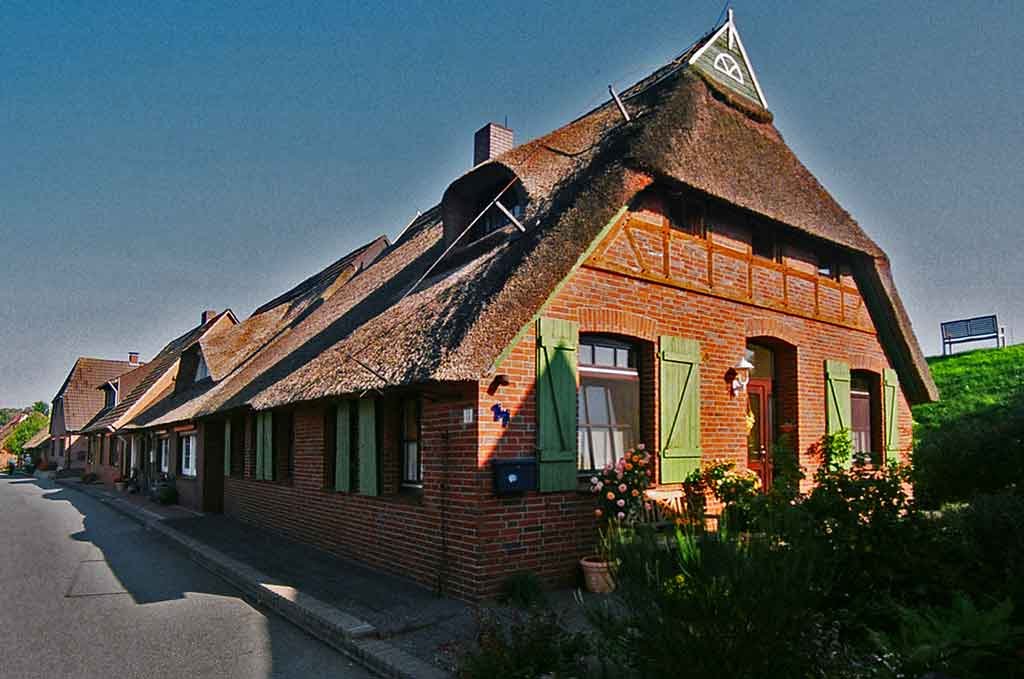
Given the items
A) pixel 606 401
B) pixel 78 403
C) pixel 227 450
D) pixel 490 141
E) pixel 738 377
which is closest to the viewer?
pixel 606 401

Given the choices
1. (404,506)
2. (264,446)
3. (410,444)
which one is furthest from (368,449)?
(264,446)

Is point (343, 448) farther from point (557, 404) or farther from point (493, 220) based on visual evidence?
point (493, 220)

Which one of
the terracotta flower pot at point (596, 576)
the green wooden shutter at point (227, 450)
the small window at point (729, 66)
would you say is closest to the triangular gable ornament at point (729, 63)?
the small window at point (729, 66)

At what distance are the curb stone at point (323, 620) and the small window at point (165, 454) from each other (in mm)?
11165

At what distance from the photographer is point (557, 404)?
7973 millimetres

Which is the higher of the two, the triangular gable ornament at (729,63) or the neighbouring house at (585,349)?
the triangular gable ornament at (729,63)

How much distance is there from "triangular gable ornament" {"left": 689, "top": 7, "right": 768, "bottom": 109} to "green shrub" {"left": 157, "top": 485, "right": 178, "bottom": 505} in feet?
54.1

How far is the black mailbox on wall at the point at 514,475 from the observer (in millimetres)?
7391

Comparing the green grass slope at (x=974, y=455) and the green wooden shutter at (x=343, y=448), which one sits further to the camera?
the green wooden shutter at (x=343, y=448)

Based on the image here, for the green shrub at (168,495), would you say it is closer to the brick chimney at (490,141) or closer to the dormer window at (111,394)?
the brick chimney at (490,141)

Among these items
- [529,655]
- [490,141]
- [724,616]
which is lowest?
[529,655]

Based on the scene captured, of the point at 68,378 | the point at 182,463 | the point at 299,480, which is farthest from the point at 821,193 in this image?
the point at 68,378

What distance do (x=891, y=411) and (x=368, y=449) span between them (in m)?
8.76

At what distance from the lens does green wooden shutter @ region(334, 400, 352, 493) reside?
1003cm
